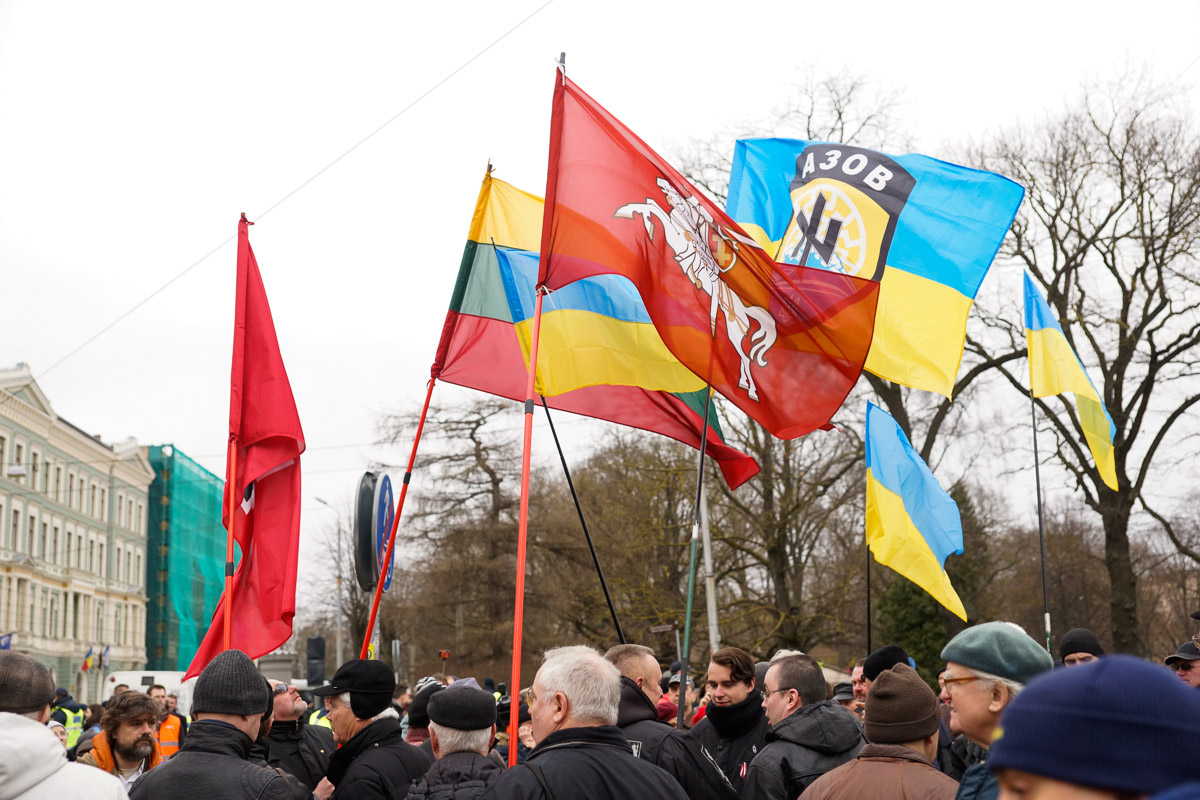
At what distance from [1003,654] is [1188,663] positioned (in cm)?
418

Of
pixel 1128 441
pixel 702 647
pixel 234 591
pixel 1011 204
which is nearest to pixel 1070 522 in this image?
pixel 702 647

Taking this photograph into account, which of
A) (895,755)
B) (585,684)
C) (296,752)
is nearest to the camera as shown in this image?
(585,684)

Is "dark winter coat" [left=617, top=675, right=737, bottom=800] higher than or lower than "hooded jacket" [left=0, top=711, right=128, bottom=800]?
lower

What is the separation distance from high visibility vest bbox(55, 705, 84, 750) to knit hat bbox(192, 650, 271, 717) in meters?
7.80

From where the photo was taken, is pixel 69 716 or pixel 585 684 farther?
pixel 69 716

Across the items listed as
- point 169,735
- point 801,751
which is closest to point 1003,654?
point 801,751

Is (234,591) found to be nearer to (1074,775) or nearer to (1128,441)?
(1074,775)

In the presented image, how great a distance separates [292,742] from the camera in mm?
6645

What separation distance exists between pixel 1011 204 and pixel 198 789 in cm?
696

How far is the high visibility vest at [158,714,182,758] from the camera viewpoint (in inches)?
407

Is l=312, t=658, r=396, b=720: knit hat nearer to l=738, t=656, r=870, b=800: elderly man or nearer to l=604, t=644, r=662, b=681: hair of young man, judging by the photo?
l=604, t=644, r=662, b=681: hair of young man

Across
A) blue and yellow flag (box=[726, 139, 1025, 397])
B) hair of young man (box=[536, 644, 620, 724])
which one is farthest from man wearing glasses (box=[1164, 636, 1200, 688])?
hair of young man (box=[536, 644, 620, 724])

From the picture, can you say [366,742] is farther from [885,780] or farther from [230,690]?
[885,780]

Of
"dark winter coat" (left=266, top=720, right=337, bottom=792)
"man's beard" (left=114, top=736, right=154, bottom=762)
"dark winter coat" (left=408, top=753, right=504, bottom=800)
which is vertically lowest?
"dark winter coat" (left=266, top=720, right=337, bottom=792)
